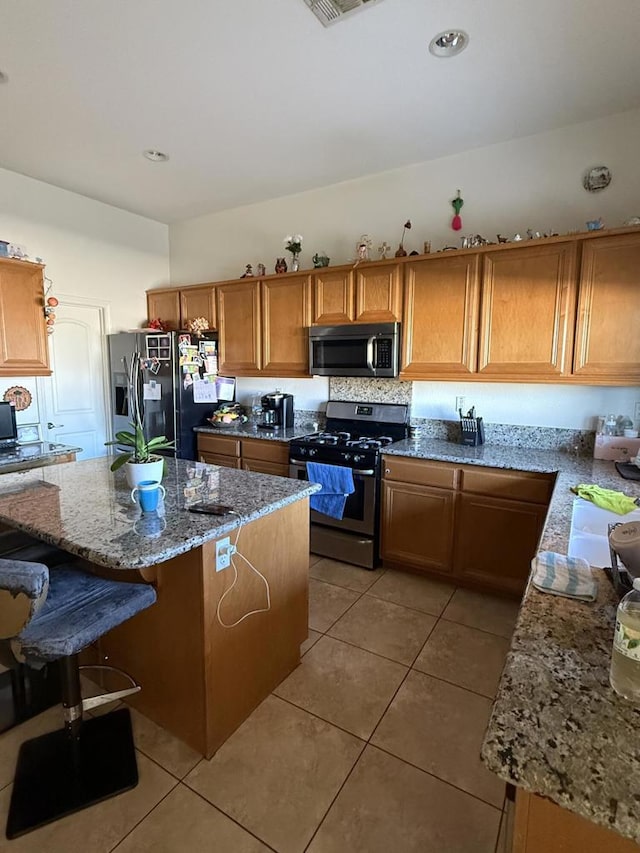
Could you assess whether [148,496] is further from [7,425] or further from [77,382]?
[77,382]

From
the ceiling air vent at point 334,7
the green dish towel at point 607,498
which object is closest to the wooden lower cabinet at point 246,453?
the green dish towel at point 607,498

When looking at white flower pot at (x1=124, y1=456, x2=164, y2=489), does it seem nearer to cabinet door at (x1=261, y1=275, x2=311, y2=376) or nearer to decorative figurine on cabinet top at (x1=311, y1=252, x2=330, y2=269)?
cabinet door at (x1=261, y1=275, x2=311, y2=376)

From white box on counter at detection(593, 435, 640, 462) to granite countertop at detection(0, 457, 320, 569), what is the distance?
1.90m

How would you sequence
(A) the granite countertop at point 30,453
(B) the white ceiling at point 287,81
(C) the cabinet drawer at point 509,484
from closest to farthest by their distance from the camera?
(B) the white ceiling at point 287,81, (C) the cabinet drawer at point 509,484, (A) the granite countertop at point 30,453

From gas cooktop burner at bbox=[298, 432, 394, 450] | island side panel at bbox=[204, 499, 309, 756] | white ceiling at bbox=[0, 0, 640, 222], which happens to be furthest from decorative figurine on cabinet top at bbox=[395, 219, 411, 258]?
island side panel at bbox=[204, 499, 309, 756]

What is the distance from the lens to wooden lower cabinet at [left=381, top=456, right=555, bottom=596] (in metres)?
2.62

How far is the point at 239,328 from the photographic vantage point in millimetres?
3918

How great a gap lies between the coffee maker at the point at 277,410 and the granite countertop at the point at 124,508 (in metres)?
1.65

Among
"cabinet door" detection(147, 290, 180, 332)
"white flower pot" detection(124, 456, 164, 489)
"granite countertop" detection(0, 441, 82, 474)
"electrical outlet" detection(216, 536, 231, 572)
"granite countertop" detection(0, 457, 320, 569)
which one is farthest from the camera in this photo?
"cabinet door" detection(147, 290, 180, 332)

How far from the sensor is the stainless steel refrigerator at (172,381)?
3.77m

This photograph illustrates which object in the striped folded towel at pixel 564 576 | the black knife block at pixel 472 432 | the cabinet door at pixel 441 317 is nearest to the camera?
the striped folded towel at pixel 564 576

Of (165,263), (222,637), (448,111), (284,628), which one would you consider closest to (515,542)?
(284,628)

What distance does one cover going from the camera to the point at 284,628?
203cm

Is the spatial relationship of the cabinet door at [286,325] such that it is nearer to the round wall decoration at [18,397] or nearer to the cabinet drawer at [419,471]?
the cabinet drawer at [419,471]
